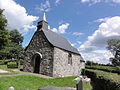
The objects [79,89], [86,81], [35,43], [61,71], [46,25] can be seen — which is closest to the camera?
[79,89]

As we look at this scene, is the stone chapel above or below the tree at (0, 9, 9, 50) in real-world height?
below

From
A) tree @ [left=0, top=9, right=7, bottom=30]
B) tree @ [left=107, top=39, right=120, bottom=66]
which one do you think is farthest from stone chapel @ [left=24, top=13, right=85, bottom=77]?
tree @ [left=107, top=39, right=120, bottom=66]

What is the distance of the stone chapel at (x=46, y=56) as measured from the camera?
15.3 m

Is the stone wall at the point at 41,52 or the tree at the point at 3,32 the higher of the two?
the tree at the point at 3,32

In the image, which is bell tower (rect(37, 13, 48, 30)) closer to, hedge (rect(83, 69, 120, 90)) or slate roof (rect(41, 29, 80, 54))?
slate roof (rect(41, 29, 80, 54))

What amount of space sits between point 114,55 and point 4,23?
4387 centimetres

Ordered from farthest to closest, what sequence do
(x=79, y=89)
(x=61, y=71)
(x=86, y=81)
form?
(x=61, y=71) < (x=86, y=81) < (x=79, y=89)

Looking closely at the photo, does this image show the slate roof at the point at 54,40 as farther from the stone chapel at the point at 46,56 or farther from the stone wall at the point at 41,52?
the stone wall at the point at 41,52

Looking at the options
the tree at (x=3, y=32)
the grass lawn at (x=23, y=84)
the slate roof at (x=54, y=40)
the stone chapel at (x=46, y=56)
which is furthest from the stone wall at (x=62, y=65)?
the tree at (x=3, y=32)

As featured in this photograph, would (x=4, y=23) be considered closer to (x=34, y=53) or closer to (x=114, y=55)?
(x=34, y=53)

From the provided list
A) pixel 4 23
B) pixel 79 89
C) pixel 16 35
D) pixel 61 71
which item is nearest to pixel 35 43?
pixel 61 71

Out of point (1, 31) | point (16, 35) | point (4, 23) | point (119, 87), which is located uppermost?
point (16, 35)

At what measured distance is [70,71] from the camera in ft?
61.9

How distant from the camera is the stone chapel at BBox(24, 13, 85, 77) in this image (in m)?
15.3
